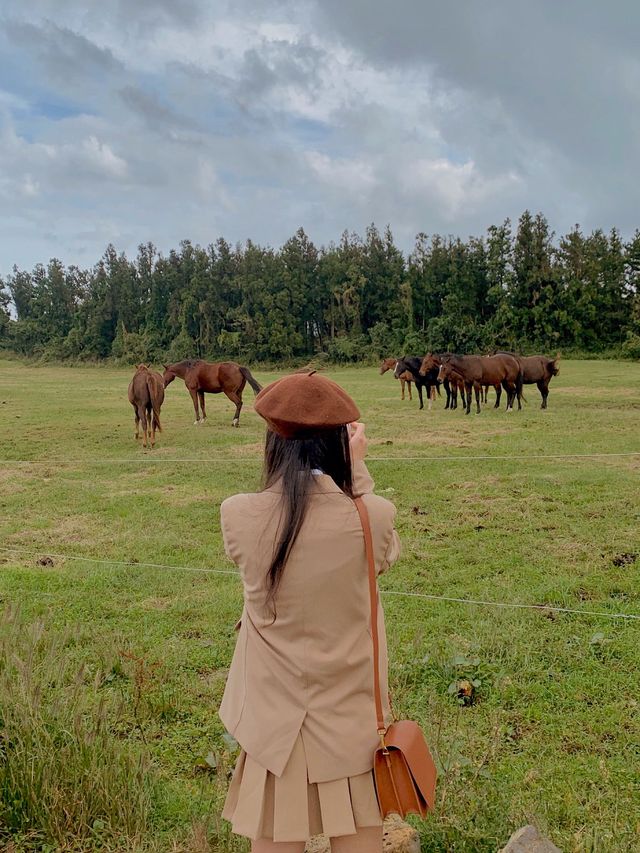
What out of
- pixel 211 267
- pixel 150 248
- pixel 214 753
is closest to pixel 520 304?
pixel 211 267

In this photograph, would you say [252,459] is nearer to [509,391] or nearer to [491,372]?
[491,372]

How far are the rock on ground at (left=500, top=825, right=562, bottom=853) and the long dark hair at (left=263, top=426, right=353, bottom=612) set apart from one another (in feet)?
3.74

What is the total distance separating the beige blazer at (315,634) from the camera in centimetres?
170

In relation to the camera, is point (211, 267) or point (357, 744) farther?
point (211, 267)

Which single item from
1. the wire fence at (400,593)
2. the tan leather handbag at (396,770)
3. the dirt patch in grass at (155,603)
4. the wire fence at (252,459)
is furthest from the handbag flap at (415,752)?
the wire fence at (252,459)

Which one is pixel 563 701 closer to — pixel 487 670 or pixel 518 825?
pixel 487 670

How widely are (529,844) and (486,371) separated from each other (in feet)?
49.7

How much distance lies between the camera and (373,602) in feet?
5.77

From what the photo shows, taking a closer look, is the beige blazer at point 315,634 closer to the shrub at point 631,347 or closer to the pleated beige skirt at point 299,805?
the pleated beige skirt at point 299,805

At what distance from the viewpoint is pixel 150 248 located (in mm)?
58031

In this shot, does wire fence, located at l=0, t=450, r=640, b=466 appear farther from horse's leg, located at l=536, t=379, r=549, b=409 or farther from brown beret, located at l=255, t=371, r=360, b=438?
brown beret, located at l=255, t=371, r=360, b=438

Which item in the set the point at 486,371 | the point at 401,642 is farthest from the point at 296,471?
the point at 486,371

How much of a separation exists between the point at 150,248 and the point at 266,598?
60.7m

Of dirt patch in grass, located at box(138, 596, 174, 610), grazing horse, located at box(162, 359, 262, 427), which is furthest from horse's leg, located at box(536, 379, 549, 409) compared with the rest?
dirt patch in grass, located at box(138, 596, 174, 610)
